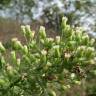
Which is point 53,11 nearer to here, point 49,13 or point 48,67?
point 49,13

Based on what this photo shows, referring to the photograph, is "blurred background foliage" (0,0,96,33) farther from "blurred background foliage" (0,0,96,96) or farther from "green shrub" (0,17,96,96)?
"green shrub" (0,17,96,96)

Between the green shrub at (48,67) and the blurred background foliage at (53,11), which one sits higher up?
the green shrub at (48,67)

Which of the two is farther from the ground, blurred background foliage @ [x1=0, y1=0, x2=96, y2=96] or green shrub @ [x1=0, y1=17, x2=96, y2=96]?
green shrub @ [x1=0, y1=17, x2=96, y2=96]

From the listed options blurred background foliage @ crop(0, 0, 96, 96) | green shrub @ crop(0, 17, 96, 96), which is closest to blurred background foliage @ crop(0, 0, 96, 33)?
blurred background foliage @ crop(0, 0, 96, 96)

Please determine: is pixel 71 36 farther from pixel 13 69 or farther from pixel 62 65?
pixel 13 69

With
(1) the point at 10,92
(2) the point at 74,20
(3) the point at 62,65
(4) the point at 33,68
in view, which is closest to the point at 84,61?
(3) the point at 62,65

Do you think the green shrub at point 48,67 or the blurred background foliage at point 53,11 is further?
the blurred background foliage at point 53,11

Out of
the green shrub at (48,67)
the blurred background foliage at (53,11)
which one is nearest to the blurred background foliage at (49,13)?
the blurred background foliage at (53,11)

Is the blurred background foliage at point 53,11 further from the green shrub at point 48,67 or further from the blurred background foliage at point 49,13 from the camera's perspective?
the green shrub at point 48,67
